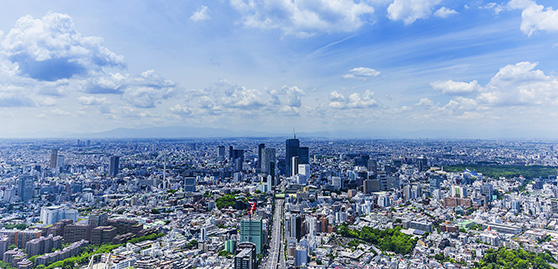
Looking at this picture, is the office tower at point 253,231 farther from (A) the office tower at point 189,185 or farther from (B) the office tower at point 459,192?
(B) the office tower at point 459,192

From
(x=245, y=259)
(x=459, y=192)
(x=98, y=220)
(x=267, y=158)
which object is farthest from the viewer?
(x=267, y=158)

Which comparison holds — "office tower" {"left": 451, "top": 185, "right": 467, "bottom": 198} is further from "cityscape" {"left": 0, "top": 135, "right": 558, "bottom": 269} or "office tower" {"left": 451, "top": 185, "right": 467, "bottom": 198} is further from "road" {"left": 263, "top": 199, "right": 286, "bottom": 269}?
"road" {"left": 263, "top": 199, "right": 286, "bottom": 269}

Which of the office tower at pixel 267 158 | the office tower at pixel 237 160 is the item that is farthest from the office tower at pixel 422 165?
the office tower at pixel 237 160

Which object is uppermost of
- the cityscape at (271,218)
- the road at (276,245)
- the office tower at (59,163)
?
the office tower at (59,163)

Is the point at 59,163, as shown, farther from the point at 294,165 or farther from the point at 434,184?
the point at 434,184

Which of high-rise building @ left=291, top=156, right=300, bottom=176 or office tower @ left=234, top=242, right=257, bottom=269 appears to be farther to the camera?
high-rise building @ left=291, top=156, right=300, bottom=176

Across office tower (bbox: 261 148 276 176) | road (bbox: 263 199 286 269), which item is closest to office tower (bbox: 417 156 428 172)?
office tower (bbox: 261 148 276 176)

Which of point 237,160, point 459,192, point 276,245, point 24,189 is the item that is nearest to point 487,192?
point 459,192

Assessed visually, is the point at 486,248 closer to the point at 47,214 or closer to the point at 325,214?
the point at 325,214

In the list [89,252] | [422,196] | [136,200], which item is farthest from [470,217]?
[136,200]
